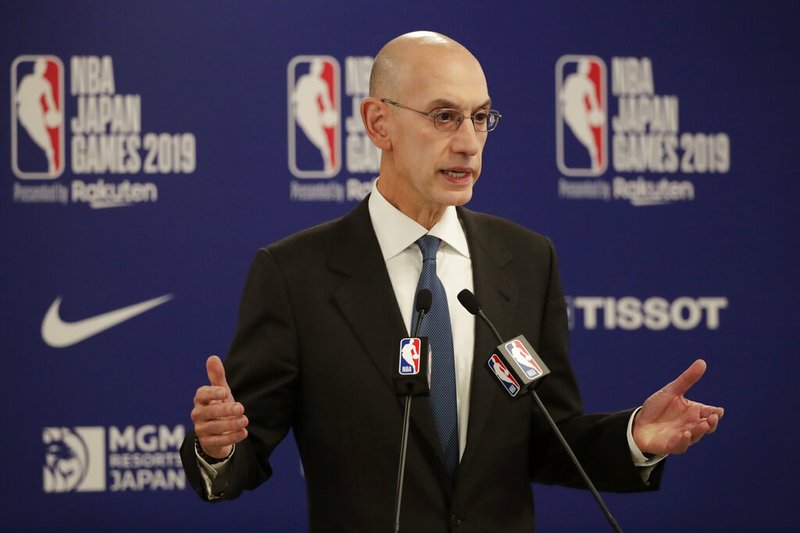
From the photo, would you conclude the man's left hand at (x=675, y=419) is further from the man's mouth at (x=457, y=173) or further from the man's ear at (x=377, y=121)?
the man's ear at (x=377, y=121)

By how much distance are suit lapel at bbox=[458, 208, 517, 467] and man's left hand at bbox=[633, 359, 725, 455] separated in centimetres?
34

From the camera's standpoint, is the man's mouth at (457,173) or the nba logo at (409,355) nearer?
the nba logo at (409,355)

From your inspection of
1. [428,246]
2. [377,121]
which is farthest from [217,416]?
[377,121]

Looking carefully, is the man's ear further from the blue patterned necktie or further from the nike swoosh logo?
the nike swoosh logo

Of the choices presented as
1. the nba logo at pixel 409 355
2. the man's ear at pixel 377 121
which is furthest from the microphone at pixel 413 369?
the man's ear at pixel 377 121

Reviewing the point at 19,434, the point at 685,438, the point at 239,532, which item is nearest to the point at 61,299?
the point at 19,434

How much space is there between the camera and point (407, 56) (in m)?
2.44

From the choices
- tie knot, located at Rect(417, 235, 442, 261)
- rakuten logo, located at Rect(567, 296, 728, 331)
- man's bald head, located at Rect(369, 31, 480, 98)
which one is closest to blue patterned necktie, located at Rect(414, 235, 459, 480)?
tie knot, located at Rect(417, 235, 442, 261)

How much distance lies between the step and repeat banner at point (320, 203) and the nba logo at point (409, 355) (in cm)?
260

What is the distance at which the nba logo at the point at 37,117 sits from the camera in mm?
4422

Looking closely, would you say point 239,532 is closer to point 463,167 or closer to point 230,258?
point 230,258

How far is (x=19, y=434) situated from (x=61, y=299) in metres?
0.60

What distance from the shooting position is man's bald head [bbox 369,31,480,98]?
241 cm

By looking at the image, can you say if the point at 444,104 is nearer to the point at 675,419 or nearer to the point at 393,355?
the point at 393,355
